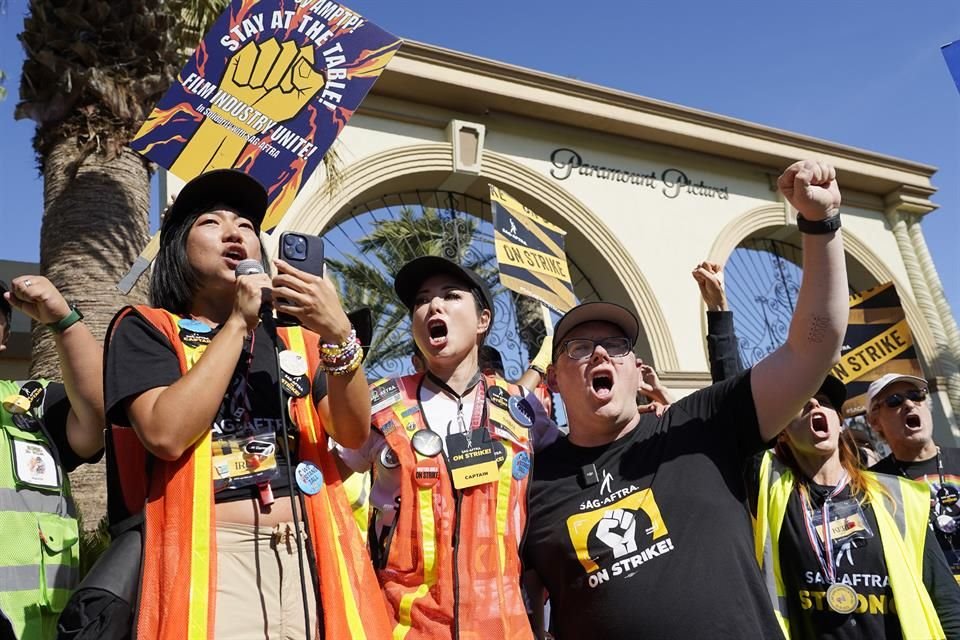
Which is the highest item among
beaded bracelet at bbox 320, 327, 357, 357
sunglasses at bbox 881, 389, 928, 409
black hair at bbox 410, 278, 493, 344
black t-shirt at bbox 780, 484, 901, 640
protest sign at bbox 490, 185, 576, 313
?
protest sign at bbox 490, 185, 576, 313

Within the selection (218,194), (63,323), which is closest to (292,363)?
(218,194)

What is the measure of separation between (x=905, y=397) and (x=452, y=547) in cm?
300

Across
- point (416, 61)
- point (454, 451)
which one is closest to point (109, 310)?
point (454, 451)

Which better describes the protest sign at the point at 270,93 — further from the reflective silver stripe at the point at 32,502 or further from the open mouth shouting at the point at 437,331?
the reflective silver stripe at the point at 32,502

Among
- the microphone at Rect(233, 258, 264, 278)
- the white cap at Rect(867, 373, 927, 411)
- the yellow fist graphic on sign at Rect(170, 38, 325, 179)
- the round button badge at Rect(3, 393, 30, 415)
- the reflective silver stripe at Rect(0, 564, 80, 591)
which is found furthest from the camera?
the white cap at Rect(867, 373, 927, 411)

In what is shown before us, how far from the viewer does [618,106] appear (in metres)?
12.0

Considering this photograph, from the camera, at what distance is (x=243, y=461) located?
6.25 feet

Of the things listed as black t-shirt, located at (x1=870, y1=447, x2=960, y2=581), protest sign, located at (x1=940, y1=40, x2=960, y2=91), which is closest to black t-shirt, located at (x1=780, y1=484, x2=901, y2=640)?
black t-shirt, located at (x1=870, y1=447, x2=960, y2=581)

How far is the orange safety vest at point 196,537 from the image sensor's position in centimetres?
169

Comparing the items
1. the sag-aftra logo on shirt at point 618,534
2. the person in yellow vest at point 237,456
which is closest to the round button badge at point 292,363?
the person in yellow vest at point 237,456

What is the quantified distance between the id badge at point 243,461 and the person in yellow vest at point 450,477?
0.52 m

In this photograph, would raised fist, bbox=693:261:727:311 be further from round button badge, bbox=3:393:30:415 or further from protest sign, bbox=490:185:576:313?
protest sign, bbox=490:185:576:313

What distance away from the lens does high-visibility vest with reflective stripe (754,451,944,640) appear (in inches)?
109

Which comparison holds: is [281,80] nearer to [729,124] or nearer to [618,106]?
[618,106]
